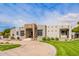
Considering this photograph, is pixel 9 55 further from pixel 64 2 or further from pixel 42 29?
pixel 64 2

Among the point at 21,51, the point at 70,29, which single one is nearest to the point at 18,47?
the point at 21,51

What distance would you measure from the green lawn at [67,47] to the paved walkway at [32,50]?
0.10 meters

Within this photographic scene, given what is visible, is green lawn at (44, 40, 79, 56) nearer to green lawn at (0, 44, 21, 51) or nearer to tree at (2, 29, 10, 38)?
green lawn at (0, 44, 21, 51)

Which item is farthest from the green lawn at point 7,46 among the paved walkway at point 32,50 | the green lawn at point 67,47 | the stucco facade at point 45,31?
the green lawn at point 67,47

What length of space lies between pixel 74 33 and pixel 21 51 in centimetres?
105

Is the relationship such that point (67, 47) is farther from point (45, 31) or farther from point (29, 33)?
point (29, 33)

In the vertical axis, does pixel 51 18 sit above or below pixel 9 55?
above

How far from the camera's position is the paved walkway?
6.39 m

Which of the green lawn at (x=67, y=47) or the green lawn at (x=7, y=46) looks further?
the green lawn at (x=7, y=46)

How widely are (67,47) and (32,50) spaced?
660mm

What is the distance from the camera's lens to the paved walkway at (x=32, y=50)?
639 cm

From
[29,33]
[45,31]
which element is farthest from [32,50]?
[45,31]

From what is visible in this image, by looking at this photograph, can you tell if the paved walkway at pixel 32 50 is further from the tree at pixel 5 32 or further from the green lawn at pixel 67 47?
the tree at pixel 5 32

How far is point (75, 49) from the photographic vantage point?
6352 mm
